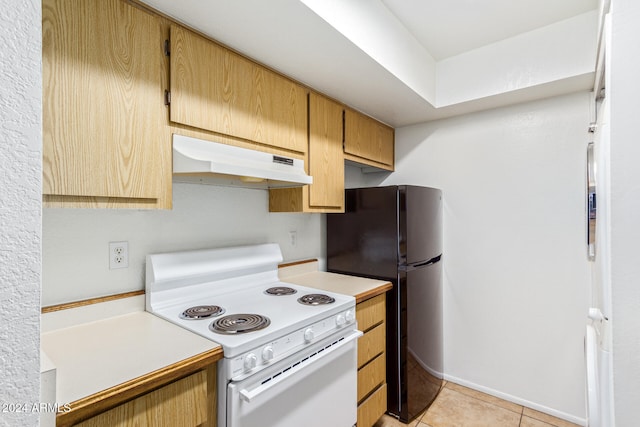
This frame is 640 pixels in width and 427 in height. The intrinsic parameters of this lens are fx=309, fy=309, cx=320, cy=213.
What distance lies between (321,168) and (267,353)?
1180 mm

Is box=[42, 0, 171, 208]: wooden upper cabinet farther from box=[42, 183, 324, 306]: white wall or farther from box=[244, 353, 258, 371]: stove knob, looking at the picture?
box=[244, 353, 258, 371]: stove knob

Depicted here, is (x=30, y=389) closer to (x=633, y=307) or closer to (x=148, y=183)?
(x=148, y=183)

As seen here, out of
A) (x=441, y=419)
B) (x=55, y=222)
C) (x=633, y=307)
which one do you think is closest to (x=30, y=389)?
(x=55, y=222)

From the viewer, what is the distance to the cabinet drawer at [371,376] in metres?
1.80

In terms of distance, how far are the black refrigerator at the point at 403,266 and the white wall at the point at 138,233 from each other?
53 centimetres

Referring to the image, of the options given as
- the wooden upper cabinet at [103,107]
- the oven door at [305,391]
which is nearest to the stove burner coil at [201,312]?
the oven door at [305,391]

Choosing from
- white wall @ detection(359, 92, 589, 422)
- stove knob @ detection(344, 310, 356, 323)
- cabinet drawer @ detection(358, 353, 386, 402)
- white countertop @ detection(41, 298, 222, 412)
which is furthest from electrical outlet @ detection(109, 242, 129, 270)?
white wall @ detection(359, 92, 589, 422)

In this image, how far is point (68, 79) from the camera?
3.26 ft

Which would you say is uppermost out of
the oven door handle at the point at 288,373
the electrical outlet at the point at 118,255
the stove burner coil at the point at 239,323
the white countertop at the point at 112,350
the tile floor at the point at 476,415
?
the electrical outlet at the point at 118,255

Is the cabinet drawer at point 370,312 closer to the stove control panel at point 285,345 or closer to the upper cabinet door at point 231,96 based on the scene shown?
the stove control panel at point 285,345

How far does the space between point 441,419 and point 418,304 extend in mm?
761

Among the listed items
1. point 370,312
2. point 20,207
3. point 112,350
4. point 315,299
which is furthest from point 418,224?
point 20,207

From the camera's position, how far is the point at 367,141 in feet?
7.98

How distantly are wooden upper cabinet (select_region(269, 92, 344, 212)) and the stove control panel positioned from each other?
0.68 metres
